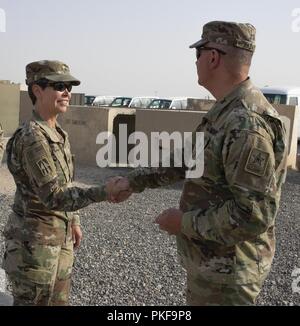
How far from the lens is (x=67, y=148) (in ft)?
8.75

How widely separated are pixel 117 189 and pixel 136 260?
8.12ft

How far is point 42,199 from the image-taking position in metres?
2.37

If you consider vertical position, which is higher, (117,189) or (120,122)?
(117,189)

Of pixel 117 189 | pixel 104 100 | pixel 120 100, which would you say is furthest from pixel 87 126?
pixel 104 100

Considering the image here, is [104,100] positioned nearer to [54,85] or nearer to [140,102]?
[140,102]

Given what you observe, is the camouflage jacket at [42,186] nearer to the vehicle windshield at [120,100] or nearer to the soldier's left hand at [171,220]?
the soldier's left hand at [171,220]

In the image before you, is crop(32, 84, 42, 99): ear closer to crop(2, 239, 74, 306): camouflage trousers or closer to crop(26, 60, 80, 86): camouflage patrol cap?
crop(26, 60, 80, 86): camouflage patrol cap

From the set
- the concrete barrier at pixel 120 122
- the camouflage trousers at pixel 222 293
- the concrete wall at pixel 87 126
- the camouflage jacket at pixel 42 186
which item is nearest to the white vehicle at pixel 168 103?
the concrete barrier at pixel 120 122

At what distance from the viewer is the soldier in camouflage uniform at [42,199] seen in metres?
2.38

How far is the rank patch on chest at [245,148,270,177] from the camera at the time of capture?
5.71 feet

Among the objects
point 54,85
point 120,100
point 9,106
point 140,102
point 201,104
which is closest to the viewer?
point 54,85

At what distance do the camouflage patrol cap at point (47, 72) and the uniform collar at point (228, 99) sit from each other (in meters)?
0.94
